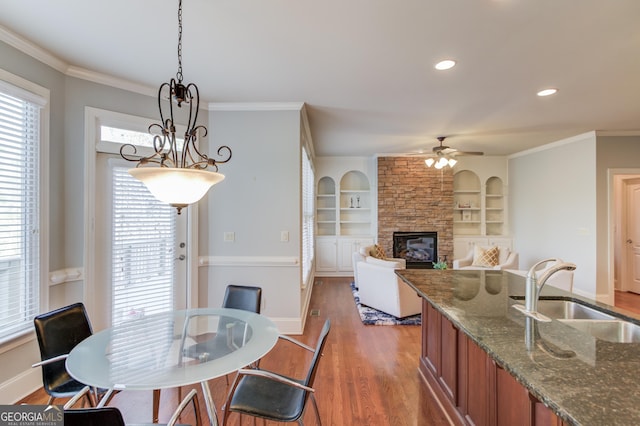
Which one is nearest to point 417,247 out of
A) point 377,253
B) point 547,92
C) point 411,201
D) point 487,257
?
point 411,201

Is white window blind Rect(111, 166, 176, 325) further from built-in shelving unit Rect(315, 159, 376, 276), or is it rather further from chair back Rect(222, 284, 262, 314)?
built-in shelving unit Rect(315, 159, 376, 276)

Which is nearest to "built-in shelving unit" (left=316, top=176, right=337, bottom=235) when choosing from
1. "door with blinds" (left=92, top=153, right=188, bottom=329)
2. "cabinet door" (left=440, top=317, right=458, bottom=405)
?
"door with blinds" (left=92, top=153, right=188, bottom=329)

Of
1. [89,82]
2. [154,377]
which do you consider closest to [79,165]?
[89,82]

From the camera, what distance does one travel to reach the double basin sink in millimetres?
1438

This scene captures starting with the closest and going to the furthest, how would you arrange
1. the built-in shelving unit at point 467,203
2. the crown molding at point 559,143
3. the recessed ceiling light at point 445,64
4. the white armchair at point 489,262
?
the recessed ceiling light at point 445,64 < the crown molding at point 559,143 < the white armchair at point 489,262 < the built-in shelving unit at point 467,203

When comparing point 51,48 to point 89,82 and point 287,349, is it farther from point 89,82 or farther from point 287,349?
point 287,349

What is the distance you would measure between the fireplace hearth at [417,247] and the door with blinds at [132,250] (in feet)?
15.2

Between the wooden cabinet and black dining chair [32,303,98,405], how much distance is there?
7.20 feet

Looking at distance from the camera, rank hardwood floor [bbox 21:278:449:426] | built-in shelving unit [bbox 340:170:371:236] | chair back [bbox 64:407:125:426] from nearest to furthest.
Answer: chair back [bbox 64:407:125:426] < hardwood floor [bbox 21:278:449:426] < built-in shelving unit [bbox 340:170:371:236]

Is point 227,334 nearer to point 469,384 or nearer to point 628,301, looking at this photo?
point 469,384

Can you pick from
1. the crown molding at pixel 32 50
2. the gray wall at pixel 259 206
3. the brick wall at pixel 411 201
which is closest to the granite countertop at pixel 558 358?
the gray wall at pixel 259 206

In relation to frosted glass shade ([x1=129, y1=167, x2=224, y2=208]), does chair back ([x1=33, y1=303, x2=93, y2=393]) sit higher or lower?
lower

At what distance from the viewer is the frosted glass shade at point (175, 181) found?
4.13 ft

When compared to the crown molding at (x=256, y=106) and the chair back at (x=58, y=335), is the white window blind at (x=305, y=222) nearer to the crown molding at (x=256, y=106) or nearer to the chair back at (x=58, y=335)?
the crown molding at (x=256, y=106)
